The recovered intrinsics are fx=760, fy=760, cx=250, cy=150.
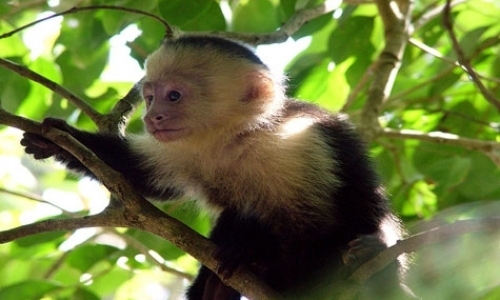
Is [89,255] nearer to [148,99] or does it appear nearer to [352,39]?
[148,99]

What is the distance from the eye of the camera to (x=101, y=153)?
227cm

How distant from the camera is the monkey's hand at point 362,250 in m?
1.86

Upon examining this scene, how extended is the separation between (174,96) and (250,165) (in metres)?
0.33

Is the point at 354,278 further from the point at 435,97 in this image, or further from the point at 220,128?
the point at 435,97

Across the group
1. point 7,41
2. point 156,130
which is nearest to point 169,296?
point 7,41

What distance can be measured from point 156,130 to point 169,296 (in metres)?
2.54

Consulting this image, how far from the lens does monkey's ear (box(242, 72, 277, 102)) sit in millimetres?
2398

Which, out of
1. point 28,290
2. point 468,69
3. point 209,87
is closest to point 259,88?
point 209,87

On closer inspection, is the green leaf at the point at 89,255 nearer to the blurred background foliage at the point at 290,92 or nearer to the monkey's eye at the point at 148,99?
the blurred background foliage at the point at 290,92

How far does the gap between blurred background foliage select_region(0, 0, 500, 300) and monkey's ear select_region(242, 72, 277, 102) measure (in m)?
0.26

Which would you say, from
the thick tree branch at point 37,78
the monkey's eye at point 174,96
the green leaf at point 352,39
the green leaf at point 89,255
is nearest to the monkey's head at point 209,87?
the monkey's eye at point 174,96

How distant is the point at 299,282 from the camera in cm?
199

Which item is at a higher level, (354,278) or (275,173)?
(275,173)

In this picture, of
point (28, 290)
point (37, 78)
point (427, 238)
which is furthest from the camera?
point (28, 290)
